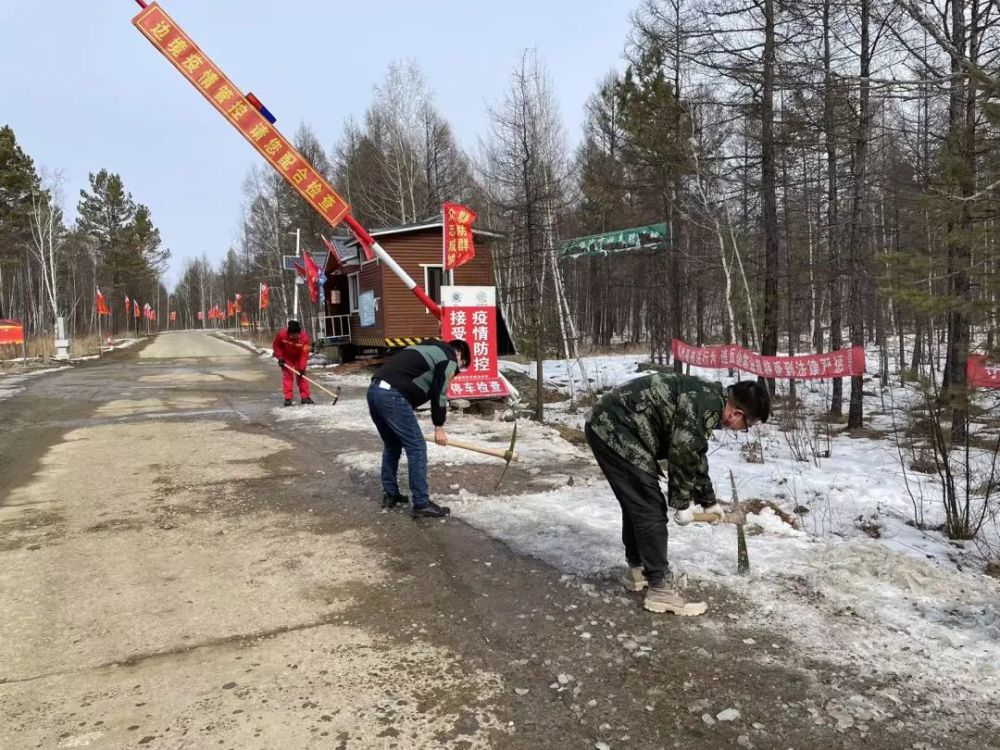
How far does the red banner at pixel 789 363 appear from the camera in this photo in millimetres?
11328

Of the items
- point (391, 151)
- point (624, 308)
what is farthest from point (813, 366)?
point (624, 308)

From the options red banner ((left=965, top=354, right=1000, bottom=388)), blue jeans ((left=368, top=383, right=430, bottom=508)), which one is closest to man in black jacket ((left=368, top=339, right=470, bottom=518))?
blue jeans ((left=368, top=383, right=430, bottom=508))

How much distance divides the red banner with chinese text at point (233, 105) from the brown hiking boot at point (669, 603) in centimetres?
970

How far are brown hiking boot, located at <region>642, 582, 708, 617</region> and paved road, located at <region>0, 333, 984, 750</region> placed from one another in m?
0.07

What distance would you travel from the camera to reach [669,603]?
345 centimetres

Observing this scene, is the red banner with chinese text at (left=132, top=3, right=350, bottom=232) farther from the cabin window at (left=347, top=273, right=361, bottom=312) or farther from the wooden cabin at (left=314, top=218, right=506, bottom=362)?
the cabin window at (left=347, top=273, right=361, bottom=312)

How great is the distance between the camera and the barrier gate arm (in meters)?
10.3

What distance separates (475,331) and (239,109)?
5.53 meters

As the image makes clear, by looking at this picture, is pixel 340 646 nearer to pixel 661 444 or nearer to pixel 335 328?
pixel 661 444

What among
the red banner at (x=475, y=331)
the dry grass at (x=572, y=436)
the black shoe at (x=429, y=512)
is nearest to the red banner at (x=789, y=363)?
the dry grass at (x=572, y=436)

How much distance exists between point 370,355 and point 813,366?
1762 centimetres

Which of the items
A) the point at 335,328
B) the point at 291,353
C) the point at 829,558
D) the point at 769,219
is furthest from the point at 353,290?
the point at 829,558

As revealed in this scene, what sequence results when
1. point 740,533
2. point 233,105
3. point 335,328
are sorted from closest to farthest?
1. point 740,533
2. point 233,105
3. point 335,328

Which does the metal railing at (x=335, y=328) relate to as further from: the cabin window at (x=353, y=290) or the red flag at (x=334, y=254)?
the red flag at (x=334, y=254)
